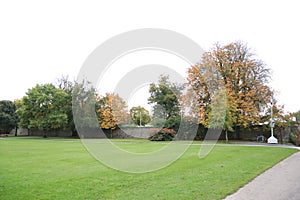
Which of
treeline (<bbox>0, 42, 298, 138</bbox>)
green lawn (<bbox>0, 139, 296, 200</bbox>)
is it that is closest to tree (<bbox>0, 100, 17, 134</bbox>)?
treeline (<bbox>0, 42, 298, 138</bbox>)

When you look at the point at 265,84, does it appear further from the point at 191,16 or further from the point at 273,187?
the point at 273,187

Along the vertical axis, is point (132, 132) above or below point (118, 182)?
above

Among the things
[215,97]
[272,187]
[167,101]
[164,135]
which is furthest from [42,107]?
[272,187]

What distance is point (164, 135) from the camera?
2853 centimetres

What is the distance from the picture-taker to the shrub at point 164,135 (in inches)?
1111

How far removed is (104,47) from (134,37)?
137 cm

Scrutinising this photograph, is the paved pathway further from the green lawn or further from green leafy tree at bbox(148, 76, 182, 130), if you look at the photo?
green leafy tree at bbox(148, 76, 182, 130)

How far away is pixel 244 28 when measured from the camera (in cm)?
1617

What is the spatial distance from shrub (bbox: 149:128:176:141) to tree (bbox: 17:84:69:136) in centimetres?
1510

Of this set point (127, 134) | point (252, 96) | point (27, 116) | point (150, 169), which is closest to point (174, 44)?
point (150, 169)

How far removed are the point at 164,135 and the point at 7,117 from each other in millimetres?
33694

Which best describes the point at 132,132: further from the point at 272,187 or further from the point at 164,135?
the point at 272,187

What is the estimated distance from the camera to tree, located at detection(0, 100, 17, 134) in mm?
47438

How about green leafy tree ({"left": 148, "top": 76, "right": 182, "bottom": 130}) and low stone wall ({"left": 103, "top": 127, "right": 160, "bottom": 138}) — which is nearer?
green leafy tree ({"left": 148, "top": 76, "right": 182, "bottom": 130})
